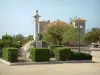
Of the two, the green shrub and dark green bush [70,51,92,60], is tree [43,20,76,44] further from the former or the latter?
the green shrub

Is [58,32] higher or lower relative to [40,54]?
higher

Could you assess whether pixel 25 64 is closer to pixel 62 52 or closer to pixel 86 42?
pixel 62 52

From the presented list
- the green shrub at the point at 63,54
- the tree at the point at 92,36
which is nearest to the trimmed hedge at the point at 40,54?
the green shrub at the point at 63,54

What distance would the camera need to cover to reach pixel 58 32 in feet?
190

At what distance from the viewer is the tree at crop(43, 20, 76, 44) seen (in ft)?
181

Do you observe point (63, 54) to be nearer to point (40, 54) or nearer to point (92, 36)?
point (40, 54)

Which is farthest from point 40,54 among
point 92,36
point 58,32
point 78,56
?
point 92,36

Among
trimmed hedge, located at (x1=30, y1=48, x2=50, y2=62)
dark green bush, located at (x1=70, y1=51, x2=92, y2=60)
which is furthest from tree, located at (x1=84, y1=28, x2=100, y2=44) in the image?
trimmed hedge, located at (x1=30, y1=48, x2=50, y2=62)

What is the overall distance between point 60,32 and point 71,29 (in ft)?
7.78

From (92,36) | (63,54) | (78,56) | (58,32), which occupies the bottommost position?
(78,56)

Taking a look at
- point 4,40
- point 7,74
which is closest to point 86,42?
point 4,40

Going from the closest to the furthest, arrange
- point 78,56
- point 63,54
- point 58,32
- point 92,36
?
1. point 63,54
2. point 78,56
3. point 58,32
4. point 92,36

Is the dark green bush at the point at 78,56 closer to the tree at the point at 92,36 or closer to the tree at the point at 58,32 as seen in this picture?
the tree at the point at 58,32

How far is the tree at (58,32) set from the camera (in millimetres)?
55250
